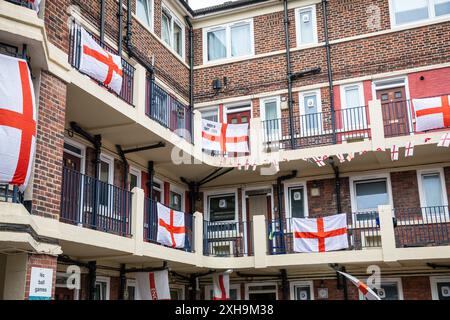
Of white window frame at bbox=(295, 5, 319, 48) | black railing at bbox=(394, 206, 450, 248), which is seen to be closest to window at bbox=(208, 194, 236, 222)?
black railing at bbox=(394, 206, 450, 248)

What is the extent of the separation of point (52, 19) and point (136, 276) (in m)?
6.77

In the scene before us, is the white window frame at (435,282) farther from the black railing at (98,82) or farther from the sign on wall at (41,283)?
the sign on wall at (41,283)

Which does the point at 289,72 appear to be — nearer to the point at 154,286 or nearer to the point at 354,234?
the point at 354,234

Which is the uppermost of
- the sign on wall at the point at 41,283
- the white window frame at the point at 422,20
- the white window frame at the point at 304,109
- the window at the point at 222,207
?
the white window frame at the point at 422,20

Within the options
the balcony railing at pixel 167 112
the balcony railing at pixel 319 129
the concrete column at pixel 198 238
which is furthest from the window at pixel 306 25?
the concrete column at pixel 198 238

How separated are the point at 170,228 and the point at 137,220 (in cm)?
147

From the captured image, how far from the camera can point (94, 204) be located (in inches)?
442

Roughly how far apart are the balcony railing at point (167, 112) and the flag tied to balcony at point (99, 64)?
1851 millimetres

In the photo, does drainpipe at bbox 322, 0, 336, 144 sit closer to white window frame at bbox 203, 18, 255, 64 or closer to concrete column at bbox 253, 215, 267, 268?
white window frame at bbox 203, 18, 255, 64

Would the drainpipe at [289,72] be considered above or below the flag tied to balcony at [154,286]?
above

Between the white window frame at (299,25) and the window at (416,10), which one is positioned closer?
the window at (416,10)

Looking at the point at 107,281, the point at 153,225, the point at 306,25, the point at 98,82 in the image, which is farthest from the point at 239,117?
the point at 98,82

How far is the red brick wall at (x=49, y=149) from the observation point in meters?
8.83

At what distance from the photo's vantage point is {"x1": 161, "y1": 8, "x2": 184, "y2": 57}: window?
17597mm
